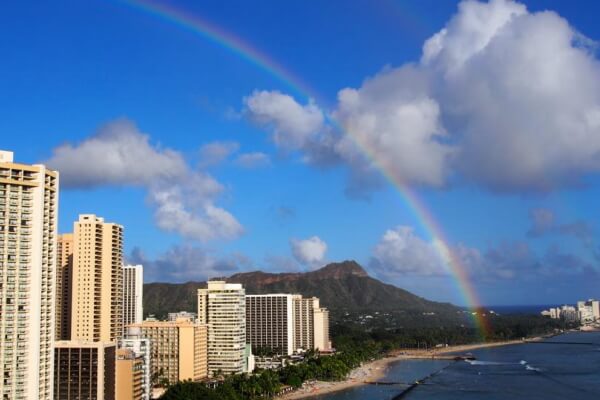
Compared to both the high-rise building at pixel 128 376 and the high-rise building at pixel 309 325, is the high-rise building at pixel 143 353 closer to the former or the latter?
the high-rise building at pixel 128 376

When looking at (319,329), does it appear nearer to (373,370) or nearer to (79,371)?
(373,370)

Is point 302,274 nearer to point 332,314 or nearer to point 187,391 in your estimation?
point 332,314

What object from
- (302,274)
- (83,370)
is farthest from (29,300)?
(302,274)

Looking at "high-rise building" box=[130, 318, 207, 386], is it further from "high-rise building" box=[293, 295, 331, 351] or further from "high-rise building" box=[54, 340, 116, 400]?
"high-rise building" box=[293, 295, 331, 351]

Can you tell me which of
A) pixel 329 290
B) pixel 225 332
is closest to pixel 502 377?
pixel 225 332

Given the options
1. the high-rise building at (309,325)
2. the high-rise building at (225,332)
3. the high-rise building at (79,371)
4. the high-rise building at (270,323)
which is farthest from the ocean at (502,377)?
the high-rise building at (79,371)

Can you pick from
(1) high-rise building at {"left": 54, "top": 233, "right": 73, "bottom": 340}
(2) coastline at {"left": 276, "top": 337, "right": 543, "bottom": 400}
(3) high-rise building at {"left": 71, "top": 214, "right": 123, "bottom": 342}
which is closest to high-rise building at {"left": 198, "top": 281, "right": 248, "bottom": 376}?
(2) coastline at {"left": 276, "top": 337, "right": 543, "bottom": 400}
